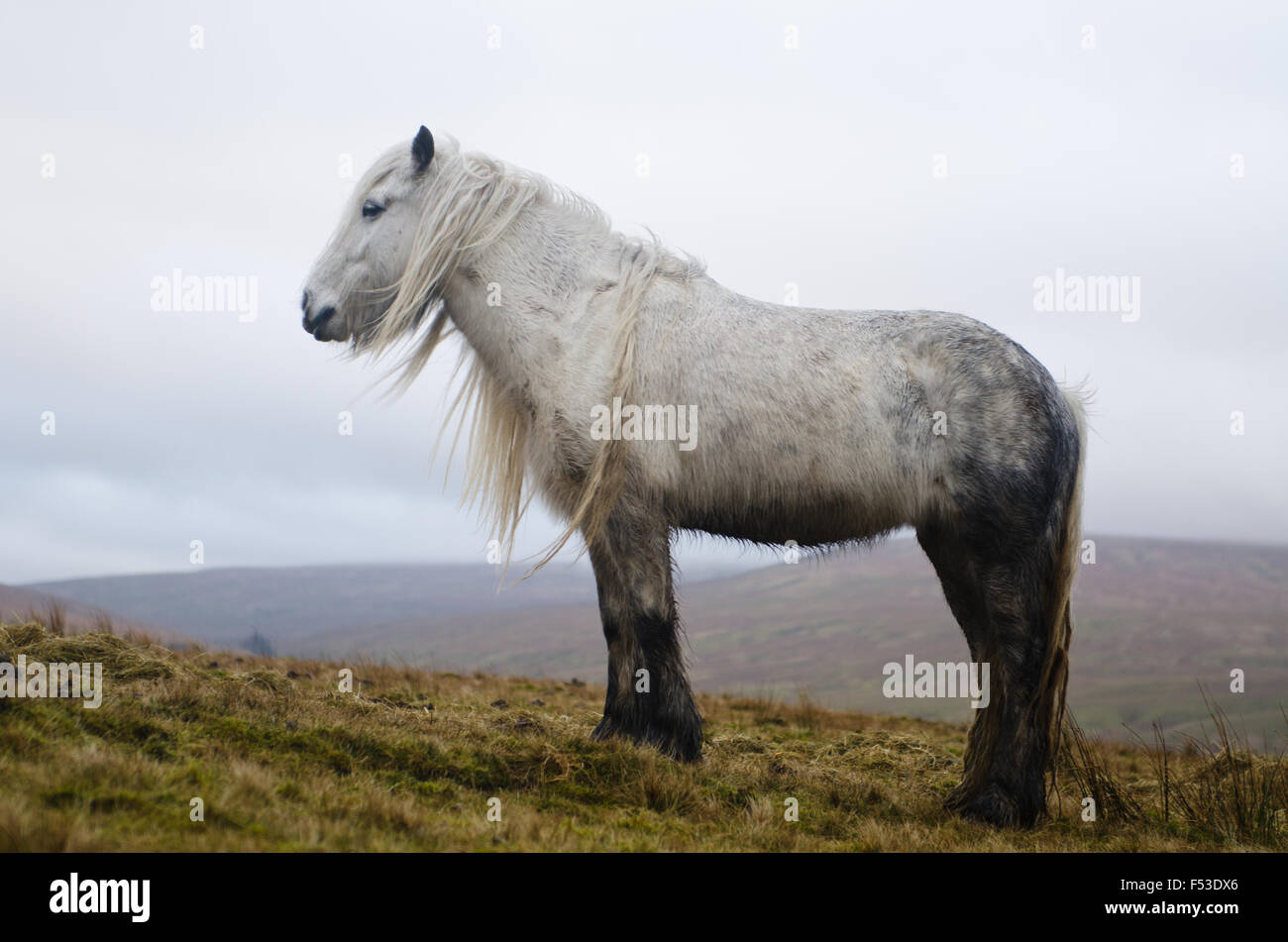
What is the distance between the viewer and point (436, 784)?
5.11 m

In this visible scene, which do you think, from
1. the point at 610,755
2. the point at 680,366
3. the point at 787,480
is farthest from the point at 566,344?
the point at 610,755

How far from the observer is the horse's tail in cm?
628

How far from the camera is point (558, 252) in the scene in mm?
6848

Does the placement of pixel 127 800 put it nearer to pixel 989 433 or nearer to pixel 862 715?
pixel 989 433

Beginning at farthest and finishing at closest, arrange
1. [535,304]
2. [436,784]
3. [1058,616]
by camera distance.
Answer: [535,304], [1058,616], [436,784]

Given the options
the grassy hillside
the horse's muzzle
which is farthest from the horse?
the grassy hillside

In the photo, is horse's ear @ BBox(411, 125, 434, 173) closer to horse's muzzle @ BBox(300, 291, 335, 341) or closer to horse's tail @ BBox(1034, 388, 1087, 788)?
horse's muzzle @ BBox(300, 291, 335, 341)

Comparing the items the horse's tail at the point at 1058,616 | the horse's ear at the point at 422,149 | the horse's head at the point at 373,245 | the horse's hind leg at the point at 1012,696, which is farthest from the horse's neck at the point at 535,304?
the horse's tail at the point at 1058,616

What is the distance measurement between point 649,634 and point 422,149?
12.4ft

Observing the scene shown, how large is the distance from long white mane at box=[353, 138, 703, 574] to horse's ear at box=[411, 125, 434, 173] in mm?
124

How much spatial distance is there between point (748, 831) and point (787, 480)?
2.19 metres

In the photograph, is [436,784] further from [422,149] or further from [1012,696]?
[422,149]

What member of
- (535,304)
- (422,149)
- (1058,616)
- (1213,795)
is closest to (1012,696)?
(1058,616)
